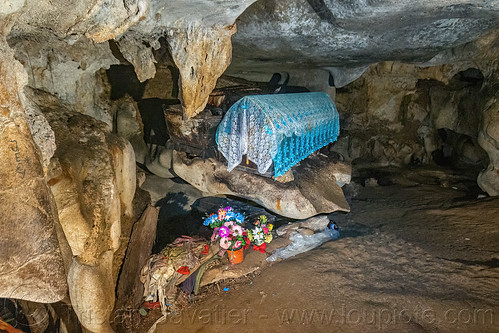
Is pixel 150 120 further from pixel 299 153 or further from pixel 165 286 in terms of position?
pixel 165 286

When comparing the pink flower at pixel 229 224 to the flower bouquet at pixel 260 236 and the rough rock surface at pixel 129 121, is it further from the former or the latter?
the rough rock surface at pixel 129 121

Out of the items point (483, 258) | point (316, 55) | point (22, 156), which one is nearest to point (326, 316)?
point (483, 258)

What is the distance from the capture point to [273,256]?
7.18m

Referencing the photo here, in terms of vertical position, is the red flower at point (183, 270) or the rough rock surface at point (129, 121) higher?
the rough rock surface at point (129, 121)

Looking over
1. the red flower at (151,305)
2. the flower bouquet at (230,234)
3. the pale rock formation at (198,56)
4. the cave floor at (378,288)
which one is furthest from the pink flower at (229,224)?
the pale rock formation at (198,56)

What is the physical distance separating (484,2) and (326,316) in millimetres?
5539

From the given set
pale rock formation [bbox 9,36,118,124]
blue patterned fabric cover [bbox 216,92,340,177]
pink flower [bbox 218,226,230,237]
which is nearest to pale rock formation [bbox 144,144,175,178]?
blue patterned fabric cover [bbox 216,92,340,177]

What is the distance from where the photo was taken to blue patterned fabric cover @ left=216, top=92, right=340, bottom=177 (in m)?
7.11

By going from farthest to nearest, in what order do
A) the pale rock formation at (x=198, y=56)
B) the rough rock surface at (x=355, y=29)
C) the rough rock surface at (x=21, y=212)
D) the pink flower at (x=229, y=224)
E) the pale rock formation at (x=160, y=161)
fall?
the pale rock formation at (x=160, y=161)
the pink flower at (x=229, y=224)
the rough rock surface at (x=355, y=29)
the pale rock formation at (x=198, y=56)
the rough rock surface at (x=21, y=212)

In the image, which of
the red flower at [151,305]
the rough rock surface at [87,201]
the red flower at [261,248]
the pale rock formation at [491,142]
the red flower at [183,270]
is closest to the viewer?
the rough rock surface at [87,201]

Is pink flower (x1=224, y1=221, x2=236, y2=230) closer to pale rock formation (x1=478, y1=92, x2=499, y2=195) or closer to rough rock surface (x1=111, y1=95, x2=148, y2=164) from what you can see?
rough rock surface (x1=111, y1=95, x2=148, y2=164)

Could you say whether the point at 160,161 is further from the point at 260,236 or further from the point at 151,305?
the point at 151,305

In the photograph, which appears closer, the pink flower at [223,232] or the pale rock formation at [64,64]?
the pale rock formation at [64,64]

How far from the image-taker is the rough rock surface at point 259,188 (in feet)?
25.6
